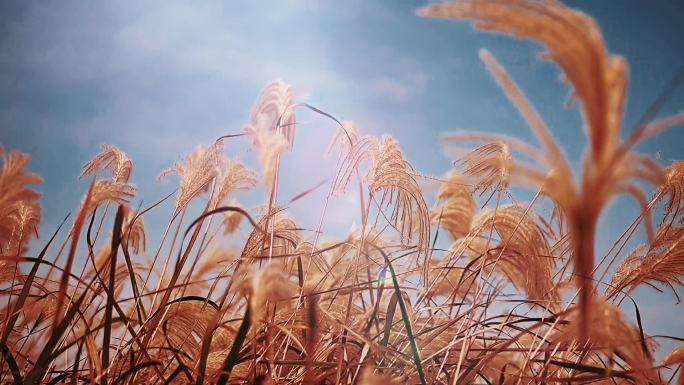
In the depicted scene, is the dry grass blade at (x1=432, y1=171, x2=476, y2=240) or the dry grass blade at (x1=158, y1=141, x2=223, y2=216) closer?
the dry grass blade at (x1=158, y1=141, x2=223, y2=216)

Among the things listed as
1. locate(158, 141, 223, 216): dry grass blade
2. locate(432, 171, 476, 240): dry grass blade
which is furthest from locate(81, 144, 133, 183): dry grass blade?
locate(432, 171, 476, 240): dry grass blade

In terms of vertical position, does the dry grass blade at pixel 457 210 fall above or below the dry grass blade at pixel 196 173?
above

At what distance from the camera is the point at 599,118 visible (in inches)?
30.1

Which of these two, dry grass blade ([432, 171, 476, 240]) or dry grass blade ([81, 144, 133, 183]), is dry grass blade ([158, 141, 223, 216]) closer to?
dry grass blade ([81, 144, 133, 183])

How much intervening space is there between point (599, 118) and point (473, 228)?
2175 millimetres

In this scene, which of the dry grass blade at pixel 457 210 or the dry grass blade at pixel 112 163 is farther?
the dry grass blade at pixel 457 210

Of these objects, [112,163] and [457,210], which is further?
[457,210]

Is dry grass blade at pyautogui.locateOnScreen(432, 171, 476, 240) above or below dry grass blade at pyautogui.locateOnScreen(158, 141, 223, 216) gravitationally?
above

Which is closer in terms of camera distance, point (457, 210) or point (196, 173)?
point (196, 173)

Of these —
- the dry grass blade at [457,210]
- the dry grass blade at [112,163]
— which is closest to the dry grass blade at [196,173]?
the dry grass blade at [112,163]

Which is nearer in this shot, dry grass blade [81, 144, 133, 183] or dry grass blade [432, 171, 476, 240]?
dry grass blade [81, 144, 133, 183]

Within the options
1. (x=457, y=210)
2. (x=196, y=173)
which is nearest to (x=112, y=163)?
(x=196, y=173)

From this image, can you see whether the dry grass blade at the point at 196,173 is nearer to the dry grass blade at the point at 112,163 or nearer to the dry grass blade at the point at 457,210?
the dry grass blade at the point at 112,163

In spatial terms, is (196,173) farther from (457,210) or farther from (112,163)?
(457,210)
